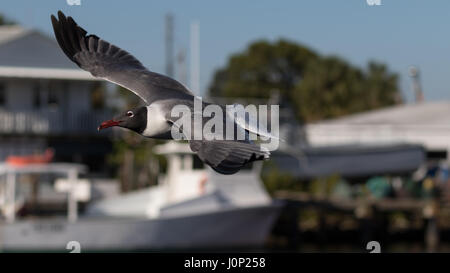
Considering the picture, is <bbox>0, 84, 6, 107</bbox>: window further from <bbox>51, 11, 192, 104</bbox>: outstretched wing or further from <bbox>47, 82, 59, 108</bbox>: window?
<bbox>51, 11, 192, 104</bbox>: outstretched wing

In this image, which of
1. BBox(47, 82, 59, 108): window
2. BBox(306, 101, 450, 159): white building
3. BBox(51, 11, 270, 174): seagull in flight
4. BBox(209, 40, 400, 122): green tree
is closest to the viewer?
BBox(51, 11, 270, 174): seagull in flight

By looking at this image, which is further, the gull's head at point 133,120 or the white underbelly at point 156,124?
the gull's head at point 133,120

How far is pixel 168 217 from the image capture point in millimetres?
27078

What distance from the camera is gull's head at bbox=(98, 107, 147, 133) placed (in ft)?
24.7

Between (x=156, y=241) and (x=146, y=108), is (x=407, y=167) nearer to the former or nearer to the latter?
(x=156, y=241)

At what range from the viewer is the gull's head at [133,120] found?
753cm

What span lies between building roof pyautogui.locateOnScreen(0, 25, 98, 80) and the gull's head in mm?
A: 25411

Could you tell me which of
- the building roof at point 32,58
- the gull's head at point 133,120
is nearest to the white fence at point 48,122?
the building roof at point 32,58

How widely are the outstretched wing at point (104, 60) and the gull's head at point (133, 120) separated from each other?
2.27 feet

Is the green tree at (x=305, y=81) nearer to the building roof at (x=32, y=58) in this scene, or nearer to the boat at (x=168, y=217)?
the building roof at (x=32, y=58)

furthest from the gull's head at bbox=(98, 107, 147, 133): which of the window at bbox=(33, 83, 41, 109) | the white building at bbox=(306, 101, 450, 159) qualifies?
the white building at bbox=(306, 101, 450, 159)

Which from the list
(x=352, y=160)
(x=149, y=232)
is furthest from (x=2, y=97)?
(x=352, y=160)

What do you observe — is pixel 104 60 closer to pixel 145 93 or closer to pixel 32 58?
pixel 145 93
